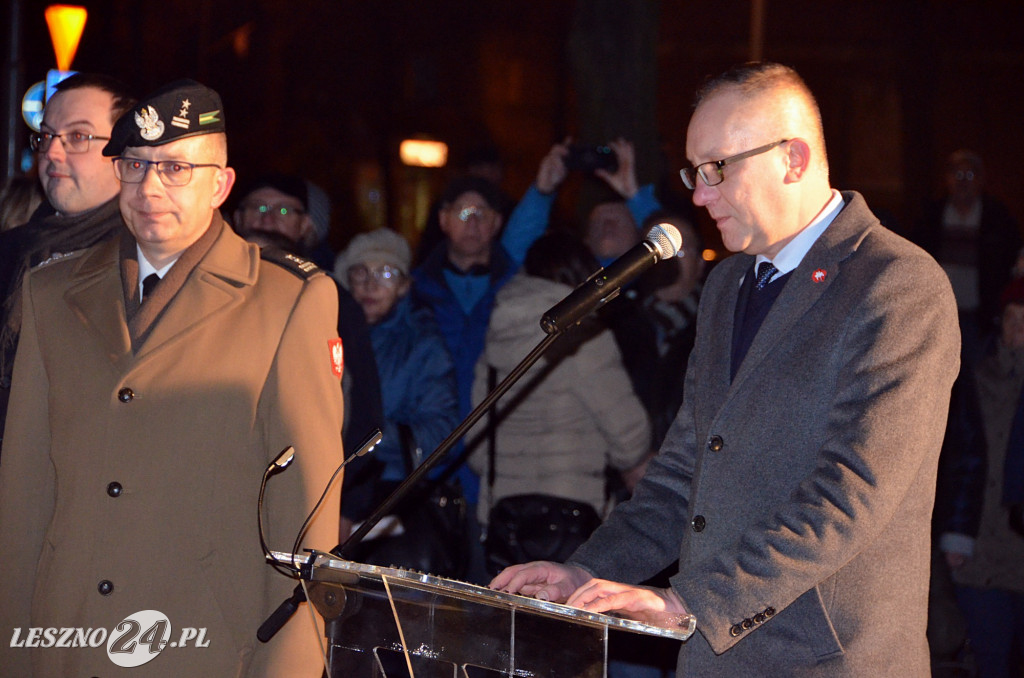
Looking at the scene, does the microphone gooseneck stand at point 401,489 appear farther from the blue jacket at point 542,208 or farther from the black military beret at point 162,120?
the blue jacket at point 542,208

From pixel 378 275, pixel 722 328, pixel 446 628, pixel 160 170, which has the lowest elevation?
pixel 378 275

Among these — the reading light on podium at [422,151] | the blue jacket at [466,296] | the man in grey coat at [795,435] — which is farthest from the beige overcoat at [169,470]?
the reading light on podium at [422,151]

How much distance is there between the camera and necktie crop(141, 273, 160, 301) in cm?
308

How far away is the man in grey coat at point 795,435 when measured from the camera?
85.0 inches

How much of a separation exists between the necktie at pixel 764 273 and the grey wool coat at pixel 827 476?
0.59 feet

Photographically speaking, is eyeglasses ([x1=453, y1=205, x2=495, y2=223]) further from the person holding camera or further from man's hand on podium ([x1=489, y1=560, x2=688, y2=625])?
man's hand on podium ([x1=489, y1=560, x2=688, y2=625])

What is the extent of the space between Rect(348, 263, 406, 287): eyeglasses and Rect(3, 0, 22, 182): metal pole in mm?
4190

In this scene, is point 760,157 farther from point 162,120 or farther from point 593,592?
point 162,120

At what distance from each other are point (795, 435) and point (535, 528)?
265 cm

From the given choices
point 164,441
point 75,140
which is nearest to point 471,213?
point 75,140

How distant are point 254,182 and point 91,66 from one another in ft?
46.5

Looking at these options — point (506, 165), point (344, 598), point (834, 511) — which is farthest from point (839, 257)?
point (506, 165)

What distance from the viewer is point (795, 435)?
7.65ft

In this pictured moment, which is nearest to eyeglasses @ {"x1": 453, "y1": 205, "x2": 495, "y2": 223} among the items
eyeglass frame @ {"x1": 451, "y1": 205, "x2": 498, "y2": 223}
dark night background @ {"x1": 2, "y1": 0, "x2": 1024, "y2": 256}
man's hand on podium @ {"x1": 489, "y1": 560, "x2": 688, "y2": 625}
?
eyeglass frame @ {"x1": 451, "y1": 205, "x2": 498, "y2": 223}
